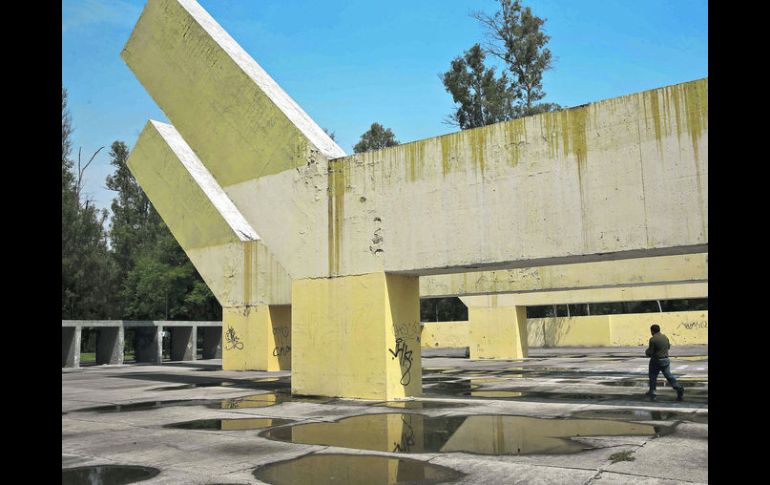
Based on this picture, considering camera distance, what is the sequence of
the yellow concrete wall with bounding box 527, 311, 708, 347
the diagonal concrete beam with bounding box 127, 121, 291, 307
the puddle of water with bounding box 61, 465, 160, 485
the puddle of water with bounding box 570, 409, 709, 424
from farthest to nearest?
the yellow concrete wall with bounding box 527, 311, 708, 347 < the diagonal concrete beam with bounding box 127, 121, 291, 307 < the puddle of water with bounding box 570, 409, 709, 424 < the puddle of water with bounding box 61, 465, 160, 485

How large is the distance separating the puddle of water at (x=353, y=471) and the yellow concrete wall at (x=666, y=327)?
34.6 metres

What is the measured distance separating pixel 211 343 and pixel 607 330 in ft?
83.1

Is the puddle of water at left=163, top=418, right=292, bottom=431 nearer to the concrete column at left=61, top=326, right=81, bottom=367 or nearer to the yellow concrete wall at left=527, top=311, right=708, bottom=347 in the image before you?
the concrete column at left=61, top=326, right=81, bottom=367

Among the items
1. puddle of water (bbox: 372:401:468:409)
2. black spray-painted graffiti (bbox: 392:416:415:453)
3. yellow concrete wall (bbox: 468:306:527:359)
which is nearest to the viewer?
black spray-painted graffiti (bbox: 392:416:415:453)

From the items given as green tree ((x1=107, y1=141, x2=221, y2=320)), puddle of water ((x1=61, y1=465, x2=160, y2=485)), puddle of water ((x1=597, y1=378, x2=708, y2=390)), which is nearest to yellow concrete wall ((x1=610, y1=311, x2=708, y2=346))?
puddle of water ((x1=597, y1=378, x2=708, y2=390))

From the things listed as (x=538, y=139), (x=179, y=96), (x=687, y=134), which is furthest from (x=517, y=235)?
(x=179, y=96)

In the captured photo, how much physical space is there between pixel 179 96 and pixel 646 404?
1301 centimetres

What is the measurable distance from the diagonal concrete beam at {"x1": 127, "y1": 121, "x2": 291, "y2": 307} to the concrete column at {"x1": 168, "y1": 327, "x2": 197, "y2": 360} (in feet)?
25.6

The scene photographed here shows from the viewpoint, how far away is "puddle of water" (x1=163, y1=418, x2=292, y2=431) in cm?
883

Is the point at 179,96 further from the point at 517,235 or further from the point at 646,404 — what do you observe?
the point at 646,404

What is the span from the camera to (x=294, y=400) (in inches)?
482

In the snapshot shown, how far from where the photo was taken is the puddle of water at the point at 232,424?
8.83 meters

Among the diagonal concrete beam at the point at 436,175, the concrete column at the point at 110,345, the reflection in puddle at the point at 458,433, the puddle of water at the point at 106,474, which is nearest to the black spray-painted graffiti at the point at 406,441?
the reflection in puddle at the point at 458,433
